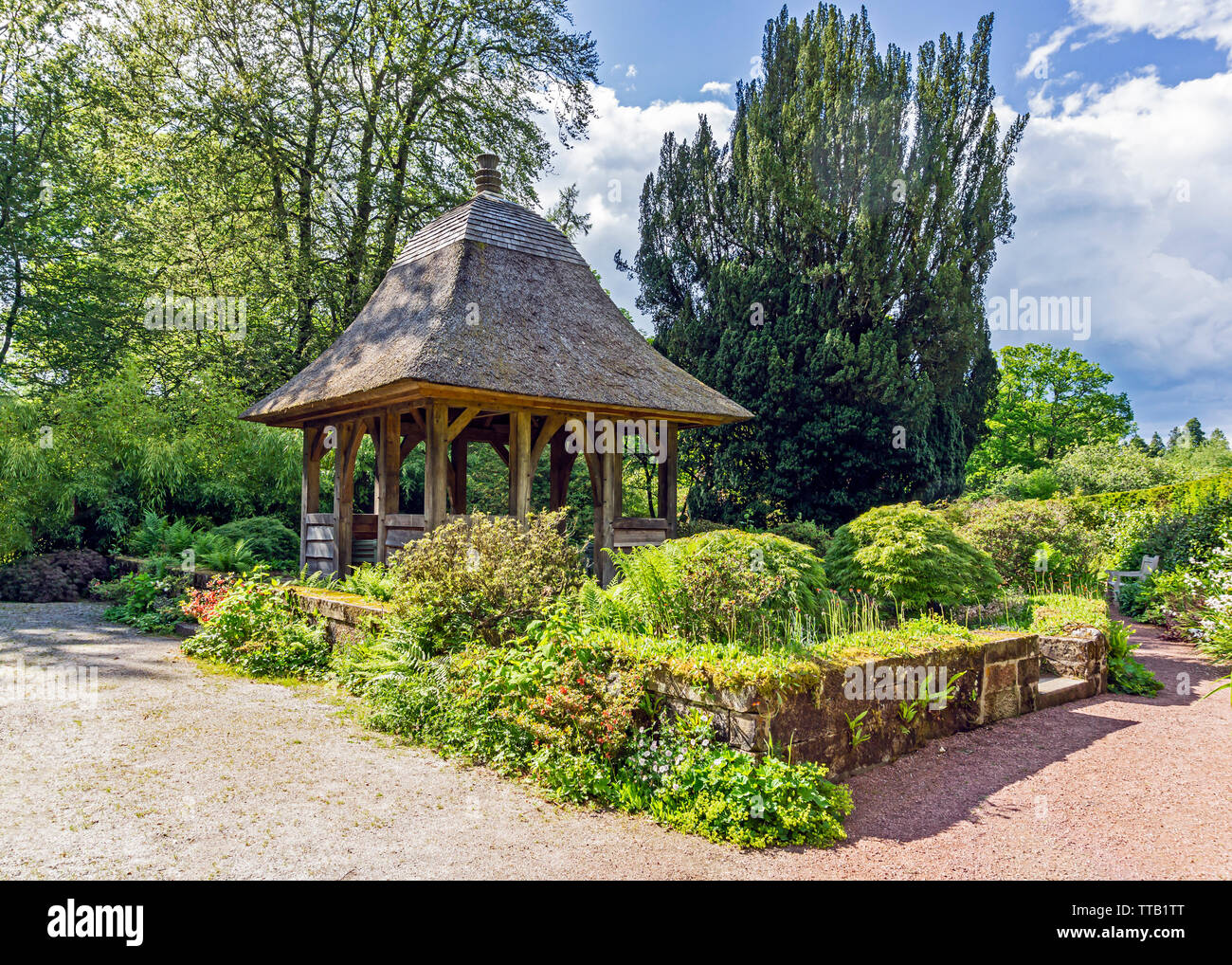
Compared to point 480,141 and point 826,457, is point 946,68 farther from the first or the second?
point 480,141

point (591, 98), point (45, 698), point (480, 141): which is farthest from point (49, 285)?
point (45, 698)

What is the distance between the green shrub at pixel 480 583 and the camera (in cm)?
646

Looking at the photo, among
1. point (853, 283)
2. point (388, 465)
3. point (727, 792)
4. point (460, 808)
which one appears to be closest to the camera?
point (727, 792)

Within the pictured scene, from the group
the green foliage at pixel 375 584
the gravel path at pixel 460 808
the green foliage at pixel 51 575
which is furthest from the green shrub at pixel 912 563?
the green foliage at pixel 51 575

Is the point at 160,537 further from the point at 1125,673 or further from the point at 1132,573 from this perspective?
the point at 1132,573

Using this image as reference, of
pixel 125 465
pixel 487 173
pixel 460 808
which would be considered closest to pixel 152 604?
pixel 125 465

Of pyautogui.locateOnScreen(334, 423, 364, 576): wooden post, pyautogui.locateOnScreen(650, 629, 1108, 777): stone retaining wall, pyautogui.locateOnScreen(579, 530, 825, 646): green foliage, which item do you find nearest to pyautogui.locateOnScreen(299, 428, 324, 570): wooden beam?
pyautogui.locateOnScreen(334, 423, 364, 576): wooden post

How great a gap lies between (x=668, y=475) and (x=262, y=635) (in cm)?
586

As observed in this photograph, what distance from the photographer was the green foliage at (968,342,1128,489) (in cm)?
3975

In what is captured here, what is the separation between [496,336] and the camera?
964 centimetres

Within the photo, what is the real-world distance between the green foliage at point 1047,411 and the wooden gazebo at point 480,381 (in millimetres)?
33117

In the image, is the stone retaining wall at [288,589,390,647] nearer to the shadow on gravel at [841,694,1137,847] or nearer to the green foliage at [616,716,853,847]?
the green foliage at [616,716,853,847]

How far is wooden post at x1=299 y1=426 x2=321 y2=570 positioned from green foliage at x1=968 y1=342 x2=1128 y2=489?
1380 inches

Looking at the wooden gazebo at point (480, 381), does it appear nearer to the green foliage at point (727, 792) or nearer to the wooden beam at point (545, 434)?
the wooden beam at point (545, 434)
